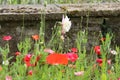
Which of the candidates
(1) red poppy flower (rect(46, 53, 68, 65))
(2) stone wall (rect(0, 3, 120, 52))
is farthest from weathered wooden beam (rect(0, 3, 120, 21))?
(1) red poppy flower (rect(46, 53, 68, 65))

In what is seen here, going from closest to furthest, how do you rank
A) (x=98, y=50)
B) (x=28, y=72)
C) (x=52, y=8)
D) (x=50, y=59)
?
(x=50, y=59), (x=28, y=72), (x=98, y=50), (x=52, y=8)

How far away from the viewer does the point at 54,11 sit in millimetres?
3475

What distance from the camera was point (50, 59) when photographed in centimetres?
195

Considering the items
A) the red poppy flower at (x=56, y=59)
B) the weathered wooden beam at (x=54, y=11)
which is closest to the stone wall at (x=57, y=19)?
the weathered wooden beam at (x=54, y=11)

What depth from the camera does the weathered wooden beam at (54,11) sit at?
3.34m

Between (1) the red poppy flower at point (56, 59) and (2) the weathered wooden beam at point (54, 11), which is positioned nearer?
(1) the red poppy flower at point (56, 59)

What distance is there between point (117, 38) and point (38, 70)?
1.47 meters

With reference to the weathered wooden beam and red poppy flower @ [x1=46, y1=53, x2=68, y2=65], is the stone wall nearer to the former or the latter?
the weathered wooden beam

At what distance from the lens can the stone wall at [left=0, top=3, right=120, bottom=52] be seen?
3357 millimetres

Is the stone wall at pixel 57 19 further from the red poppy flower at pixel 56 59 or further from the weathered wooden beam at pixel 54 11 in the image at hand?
the red poppy flower at pixel 56 59

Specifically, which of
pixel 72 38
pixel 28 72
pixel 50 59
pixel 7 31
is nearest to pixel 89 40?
pixel 72 38

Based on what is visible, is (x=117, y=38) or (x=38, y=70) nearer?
(x=38, y=70)

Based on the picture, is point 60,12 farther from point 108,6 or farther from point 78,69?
point 78,69

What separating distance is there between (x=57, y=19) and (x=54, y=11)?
0.08 metres
